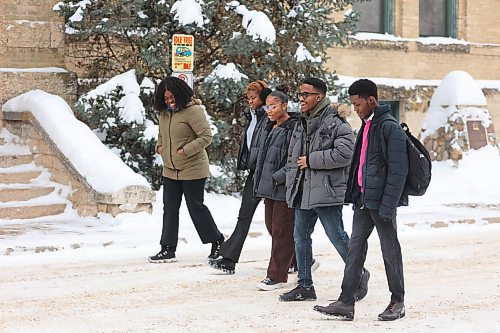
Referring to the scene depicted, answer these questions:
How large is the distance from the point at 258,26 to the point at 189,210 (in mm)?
5054

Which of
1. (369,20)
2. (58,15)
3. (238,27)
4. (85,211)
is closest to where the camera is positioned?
(85,211)

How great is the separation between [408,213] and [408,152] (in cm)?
823

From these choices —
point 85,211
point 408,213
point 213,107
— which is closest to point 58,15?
point 213,107

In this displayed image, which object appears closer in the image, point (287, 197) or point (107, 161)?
point (287, 197)

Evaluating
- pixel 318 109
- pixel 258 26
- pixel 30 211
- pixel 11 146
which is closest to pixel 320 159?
pixel 318 109

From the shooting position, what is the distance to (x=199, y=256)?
11.4 metres

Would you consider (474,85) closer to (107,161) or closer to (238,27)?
(238,27)

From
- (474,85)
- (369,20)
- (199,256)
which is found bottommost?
(199,256)

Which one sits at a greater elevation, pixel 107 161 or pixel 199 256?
pixel 107 161

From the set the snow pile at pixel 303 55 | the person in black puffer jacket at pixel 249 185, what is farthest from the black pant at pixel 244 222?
the snow pile at pixel 303 55

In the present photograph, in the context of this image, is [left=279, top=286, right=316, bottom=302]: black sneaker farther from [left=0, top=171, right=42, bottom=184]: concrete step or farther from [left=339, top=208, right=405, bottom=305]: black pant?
[left=0, top=171, right=42, bottom=184]: concrete step

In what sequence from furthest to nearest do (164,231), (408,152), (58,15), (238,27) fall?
(58,15), (238,27), (164,231), (408,152)

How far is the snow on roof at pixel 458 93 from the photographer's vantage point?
66.7 feet

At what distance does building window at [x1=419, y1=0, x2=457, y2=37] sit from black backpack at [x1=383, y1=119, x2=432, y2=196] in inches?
718
